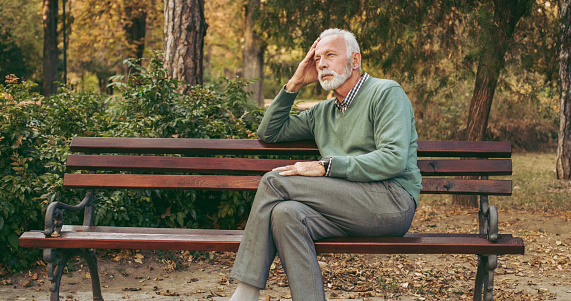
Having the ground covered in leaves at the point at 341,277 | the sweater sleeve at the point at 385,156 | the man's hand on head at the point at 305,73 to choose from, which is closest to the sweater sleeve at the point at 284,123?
the man's hand on head at the point at 305,73

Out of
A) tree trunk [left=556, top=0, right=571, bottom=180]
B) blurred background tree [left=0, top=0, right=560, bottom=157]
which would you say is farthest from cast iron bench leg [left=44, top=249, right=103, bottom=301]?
tree trunk [left=556, top=0, right=571, bottom=180]

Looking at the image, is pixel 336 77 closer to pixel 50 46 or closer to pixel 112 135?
pixel 112 135

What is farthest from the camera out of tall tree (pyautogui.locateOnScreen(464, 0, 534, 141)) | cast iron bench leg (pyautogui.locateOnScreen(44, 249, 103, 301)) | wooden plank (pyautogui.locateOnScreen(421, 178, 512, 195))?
tall tree (pyautogui.locateOnScreen(464, 0, 534, 141))

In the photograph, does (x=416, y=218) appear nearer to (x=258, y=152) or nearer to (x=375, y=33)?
(x=375, y=33)

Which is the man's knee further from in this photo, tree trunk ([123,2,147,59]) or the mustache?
tree trunk ([123,2,147,59])

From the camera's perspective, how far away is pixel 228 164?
12.9ft

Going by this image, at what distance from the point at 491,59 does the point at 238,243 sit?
4.83m

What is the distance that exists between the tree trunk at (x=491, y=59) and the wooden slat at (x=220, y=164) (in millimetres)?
3451

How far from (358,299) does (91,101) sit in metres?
3.11

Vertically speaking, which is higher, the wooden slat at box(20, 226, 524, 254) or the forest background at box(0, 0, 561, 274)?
the forest background at box(0, 0, 561, 274)

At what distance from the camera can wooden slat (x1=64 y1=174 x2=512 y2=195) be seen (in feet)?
12.5

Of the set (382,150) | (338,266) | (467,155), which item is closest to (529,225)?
(338,266)

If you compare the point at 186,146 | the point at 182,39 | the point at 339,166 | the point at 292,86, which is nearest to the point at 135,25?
the point at 182,39

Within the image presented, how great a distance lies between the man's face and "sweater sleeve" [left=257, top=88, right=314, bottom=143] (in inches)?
13.6
